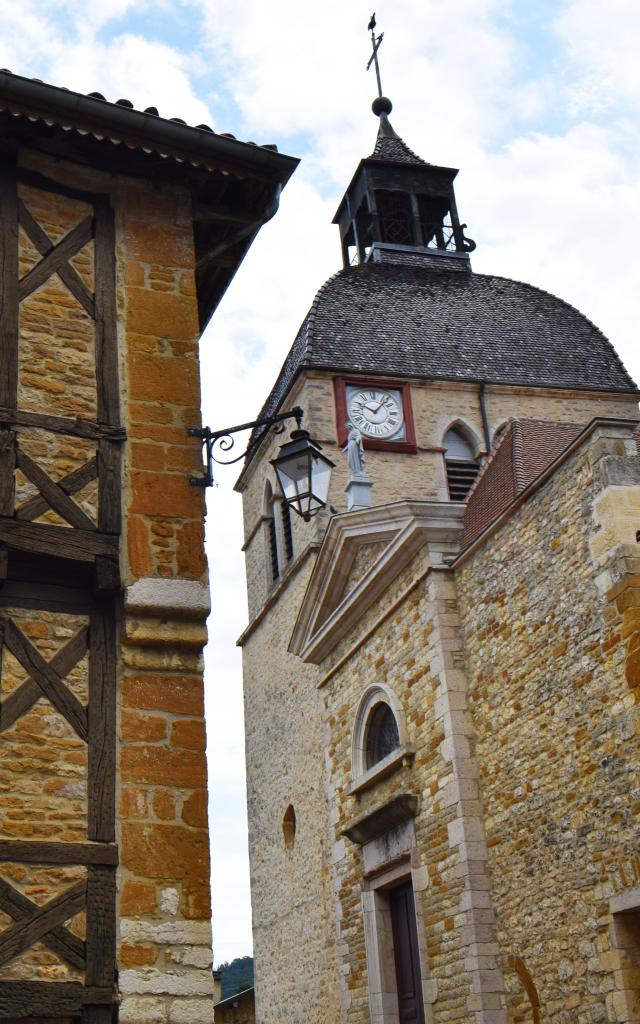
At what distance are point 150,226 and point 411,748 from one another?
6.48 metres

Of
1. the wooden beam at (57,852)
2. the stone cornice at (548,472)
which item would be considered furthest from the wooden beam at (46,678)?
the stone cornice at (548,472)

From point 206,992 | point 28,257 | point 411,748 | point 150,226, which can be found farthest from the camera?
point 411,748

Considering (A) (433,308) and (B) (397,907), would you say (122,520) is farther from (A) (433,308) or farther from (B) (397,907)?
(A) (433,308)

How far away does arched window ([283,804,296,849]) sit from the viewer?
62.0 ft

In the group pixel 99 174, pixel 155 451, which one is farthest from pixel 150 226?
pixel 155 451

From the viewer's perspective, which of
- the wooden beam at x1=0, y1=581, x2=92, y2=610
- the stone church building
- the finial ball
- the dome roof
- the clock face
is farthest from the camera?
the finial ball

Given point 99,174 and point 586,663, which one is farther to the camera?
point 586,663

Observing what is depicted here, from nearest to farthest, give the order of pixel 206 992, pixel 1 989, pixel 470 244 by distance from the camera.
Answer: pixel 1 989 → pixel 206 992 → pixel 470 244

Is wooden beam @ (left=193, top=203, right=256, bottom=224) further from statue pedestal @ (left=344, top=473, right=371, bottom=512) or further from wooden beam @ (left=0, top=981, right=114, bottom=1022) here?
statue pedestal @ (left=344, top=473, right=371, bottom=512)

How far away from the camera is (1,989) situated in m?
5.22

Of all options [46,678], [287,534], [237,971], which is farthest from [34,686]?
[237,971]

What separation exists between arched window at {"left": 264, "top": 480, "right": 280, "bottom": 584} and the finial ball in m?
11.4

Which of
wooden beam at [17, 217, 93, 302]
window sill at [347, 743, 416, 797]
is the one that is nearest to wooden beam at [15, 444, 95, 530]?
wooden beam at [17, 217, 93, 302]

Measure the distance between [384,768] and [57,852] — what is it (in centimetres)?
734
